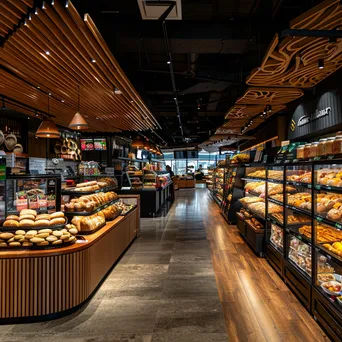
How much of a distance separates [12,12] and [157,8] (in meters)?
1.69

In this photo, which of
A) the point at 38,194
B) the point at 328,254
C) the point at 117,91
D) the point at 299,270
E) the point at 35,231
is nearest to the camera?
the point at 328,254

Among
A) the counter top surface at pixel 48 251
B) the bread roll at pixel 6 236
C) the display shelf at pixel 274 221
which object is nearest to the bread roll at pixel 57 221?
the counter top surface at pixel 48 251

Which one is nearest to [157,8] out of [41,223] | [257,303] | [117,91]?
[117,91]

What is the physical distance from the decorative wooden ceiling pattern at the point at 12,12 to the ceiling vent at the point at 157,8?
4.38 ft

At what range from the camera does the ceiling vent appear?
366 cm

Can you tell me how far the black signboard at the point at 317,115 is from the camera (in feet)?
19.5

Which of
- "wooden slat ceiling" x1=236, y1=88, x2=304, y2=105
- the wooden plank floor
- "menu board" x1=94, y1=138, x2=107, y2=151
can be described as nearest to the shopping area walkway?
the wooden plank floor

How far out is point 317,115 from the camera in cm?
681

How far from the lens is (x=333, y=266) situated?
330 centimetres

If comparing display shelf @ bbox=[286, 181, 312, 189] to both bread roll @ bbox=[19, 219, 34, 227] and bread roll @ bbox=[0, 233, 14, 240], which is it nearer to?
bread roll @ bbox=[19, 219, 34, 227]

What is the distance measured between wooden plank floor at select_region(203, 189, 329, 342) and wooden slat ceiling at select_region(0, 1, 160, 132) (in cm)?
383

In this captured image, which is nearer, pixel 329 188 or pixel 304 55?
pixel 329 188

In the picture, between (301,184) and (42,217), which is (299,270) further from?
(42,217)

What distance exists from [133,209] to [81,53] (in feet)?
11.7
